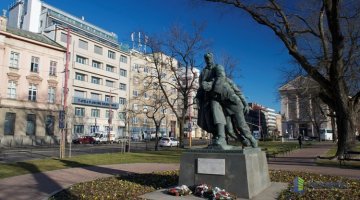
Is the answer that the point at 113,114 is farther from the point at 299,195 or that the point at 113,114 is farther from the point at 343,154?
the point at 299,195

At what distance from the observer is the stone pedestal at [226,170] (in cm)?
830

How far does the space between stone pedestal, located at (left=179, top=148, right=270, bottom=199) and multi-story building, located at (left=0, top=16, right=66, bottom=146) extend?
41313 mm

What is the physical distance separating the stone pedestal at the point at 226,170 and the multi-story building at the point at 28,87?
41.3 m

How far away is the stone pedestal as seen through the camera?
830 cm

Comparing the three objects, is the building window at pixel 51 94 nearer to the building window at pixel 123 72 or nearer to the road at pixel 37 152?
the road at pixel 37 152

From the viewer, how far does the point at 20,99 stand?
47781mm

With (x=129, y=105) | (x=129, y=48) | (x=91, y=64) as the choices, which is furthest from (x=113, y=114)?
(x=129, y=48)

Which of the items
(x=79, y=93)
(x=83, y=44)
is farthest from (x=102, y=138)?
(x=83, y=44)

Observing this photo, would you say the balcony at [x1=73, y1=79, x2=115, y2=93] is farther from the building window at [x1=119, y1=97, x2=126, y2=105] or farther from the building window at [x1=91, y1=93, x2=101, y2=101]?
the building window at [x1=119, y1=97, x2=126, y2=105]

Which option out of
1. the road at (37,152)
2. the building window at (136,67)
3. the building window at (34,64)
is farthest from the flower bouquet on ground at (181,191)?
the building window at (136,67)

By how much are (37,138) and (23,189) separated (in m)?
41.8

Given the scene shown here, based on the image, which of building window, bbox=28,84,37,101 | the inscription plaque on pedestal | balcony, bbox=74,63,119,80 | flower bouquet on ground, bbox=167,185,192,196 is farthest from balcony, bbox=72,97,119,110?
flower bouquet on ground, bbox=167,185,192,196

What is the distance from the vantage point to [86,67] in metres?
64.0

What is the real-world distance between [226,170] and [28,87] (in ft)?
153
